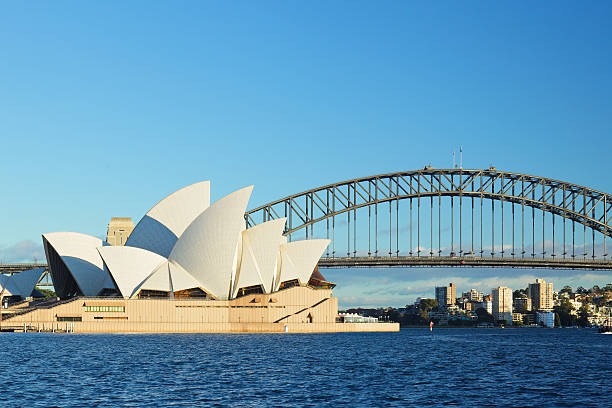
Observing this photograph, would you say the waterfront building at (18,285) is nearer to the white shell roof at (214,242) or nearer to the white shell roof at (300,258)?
the white shell roof at (214,242)

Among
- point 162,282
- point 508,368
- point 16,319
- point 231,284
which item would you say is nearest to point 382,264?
point 231,284

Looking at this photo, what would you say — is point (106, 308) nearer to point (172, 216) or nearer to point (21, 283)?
point (172, 216)

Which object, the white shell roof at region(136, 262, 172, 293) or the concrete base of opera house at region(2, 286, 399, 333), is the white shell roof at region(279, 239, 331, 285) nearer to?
the concrete base of opera house at region(2, 286, 399, 333)

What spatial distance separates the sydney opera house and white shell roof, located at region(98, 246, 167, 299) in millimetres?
124

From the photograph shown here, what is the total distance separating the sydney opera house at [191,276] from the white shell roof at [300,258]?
137 millimetres

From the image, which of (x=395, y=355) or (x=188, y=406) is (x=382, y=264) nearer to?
(x=395, y=355)

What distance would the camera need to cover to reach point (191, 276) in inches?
4094

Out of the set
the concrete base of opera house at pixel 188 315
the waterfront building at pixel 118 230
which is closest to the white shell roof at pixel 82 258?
the concrete base of opera house at pixel 188 315

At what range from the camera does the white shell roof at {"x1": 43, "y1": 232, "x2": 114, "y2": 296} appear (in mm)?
108750

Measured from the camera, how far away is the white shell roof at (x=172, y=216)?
109500 mm

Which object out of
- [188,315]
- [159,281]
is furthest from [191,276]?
[188,315]

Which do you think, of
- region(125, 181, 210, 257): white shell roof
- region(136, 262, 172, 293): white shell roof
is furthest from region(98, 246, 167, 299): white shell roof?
region(125, 181, 210, 257): white shell roof

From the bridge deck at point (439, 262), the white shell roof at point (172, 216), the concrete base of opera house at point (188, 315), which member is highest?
the white shell roof at point (172, 216)

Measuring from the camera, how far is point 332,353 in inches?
2621
